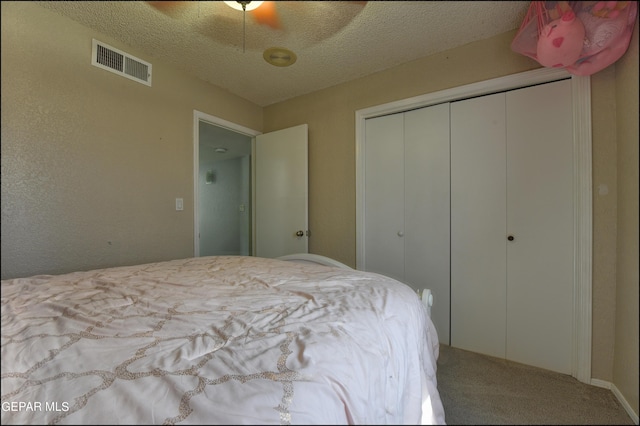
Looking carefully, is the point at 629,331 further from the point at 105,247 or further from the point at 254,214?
the point at 254,214

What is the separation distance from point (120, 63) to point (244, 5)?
1.14 feet

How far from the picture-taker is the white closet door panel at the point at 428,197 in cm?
166

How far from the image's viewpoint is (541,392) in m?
0.53

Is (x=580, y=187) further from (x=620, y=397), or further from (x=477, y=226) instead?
(x=620, y=397)

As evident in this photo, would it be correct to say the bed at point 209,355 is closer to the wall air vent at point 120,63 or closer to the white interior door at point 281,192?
the wall air vent at point 120,63

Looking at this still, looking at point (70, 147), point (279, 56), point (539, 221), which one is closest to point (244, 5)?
point (279, 56)

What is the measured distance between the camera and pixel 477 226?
1.56 m

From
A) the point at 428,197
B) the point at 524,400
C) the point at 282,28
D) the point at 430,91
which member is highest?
the point at 430,91

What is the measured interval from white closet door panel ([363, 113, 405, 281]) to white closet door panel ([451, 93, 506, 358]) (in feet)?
1.15

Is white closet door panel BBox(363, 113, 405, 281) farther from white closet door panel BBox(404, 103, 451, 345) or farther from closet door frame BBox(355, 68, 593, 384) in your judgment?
closet door frame BBox(355, 68, 593, 384)

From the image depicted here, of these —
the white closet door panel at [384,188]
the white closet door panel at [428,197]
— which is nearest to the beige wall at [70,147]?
the white closet door panel at [384,188]

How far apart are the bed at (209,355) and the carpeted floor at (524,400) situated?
0.05 meters

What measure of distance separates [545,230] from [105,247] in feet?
6.28

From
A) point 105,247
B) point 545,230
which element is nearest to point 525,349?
point 545,230
